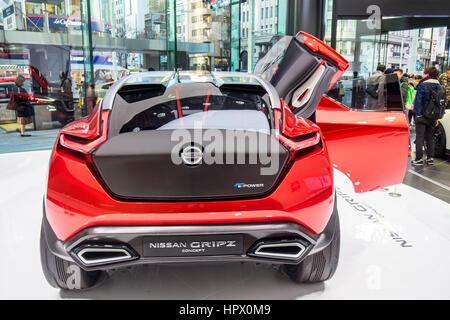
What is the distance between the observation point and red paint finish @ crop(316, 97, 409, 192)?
2.92 metres

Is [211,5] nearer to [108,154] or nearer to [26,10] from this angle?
[26,10]

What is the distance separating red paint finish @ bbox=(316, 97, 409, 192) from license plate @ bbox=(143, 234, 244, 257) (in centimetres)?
142

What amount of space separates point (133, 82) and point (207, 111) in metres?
0.53

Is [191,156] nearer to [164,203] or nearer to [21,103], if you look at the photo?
[164,203]

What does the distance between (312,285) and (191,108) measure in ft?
4.13

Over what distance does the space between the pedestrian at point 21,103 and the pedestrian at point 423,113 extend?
7.38 meters

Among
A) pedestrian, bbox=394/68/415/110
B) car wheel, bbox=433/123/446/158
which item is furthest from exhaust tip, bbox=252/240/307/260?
pedestrian, bbox=394/68/415/110

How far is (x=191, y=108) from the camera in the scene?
2377 millimetres

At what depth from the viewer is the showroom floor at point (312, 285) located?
226cm

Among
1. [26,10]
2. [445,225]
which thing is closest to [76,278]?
[445,225]

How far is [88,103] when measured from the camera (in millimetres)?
8516

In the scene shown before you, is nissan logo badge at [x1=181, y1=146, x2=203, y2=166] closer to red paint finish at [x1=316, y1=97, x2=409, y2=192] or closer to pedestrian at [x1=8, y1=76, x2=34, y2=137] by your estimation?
red paint finish at [x1=316, y1=97, x2=409, y2=192]

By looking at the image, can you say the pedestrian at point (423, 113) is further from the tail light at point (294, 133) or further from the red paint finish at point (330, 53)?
the tail light at point (294, 133)
